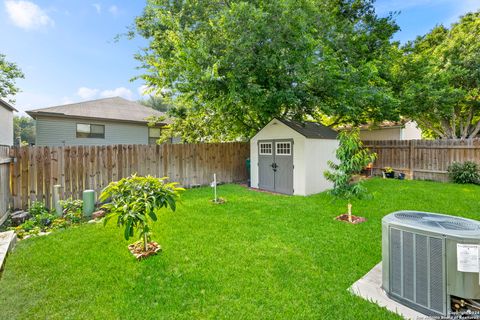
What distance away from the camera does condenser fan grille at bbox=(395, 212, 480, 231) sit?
2.03m

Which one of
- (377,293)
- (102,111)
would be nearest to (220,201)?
(377,293)

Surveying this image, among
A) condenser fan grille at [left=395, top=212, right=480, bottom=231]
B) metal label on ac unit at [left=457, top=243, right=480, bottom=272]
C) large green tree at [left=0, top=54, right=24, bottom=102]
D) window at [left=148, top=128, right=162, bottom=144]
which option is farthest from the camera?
large green tree at [left=0, top=54, right=24, bottom=102]

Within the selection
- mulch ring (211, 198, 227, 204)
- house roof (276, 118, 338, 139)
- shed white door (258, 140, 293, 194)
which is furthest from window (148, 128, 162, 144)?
mulch ring (211, 198, 227, 204)

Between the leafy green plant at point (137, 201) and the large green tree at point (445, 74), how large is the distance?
33.2ft

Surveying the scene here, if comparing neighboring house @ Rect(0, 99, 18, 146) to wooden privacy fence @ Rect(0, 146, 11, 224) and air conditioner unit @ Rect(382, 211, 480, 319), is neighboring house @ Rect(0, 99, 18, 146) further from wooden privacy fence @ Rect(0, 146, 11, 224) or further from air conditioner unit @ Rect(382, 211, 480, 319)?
air conditioner unit @ Rect(382, 211, 480, 319)

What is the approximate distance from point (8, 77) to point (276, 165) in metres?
20.8

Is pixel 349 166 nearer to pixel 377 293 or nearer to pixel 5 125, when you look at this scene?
pixel 377 293

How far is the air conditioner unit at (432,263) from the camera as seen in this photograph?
72.0 inches

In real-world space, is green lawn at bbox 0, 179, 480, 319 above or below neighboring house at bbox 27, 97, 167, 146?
below

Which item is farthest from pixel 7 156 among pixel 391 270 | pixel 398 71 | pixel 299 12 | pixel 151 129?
pixel 398 71

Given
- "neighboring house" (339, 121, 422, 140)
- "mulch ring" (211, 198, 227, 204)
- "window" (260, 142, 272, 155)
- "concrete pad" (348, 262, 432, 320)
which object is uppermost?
"neighboring house" (339, 121, 422, 140)

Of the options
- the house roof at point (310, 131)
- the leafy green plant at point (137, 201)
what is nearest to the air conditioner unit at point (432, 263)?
the leafy green plant at point (137, 201)

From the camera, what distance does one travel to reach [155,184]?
138 inches

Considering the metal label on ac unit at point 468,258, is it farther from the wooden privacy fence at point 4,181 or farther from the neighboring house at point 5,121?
the neighboring house at point 5,121
